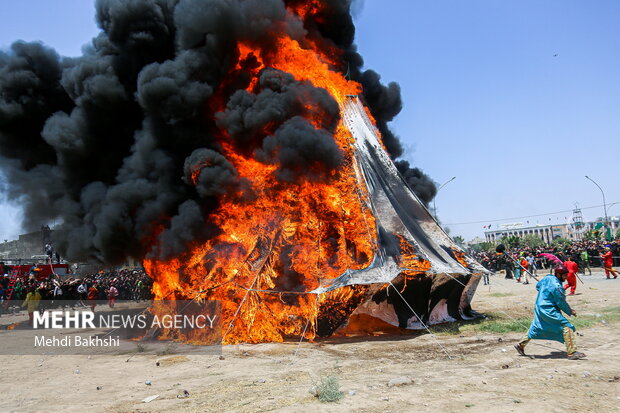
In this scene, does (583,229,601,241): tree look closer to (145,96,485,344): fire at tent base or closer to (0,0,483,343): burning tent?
(145,96,485,344): fire at tent base

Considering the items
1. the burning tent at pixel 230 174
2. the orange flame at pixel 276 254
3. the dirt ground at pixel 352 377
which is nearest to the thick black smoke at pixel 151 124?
the burning tent at pixel 230 174

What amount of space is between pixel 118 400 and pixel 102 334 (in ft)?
28.6

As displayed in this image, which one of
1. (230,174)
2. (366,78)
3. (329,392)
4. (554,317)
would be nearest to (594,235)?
(366,78)

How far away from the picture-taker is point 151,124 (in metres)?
13.5

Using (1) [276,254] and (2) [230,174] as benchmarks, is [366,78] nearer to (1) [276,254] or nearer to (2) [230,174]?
(2) [230,174]

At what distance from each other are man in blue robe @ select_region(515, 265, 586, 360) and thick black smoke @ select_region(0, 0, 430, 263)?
6.44 metres

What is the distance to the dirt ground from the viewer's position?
5.69 m

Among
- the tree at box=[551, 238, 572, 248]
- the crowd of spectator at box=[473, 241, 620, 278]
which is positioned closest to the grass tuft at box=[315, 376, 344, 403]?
the crowd of spectator at box=[473, 241, 620, 278]

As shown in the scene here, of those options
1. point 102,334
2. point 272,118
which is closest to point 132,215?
point 102,334

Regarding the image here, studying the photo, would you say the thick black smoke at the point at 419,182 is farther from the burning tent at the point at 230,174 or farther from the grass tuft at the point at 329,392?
the grass tuft at the point at 329,392

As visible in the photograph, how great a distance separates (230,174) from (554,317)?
28.5ft

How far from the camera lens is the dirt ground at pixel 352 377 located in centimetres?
569

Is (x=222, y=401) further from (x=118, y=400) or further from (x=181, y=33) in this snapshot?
(x=181, y=33)

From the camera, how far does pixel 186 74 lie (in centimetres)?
1261
